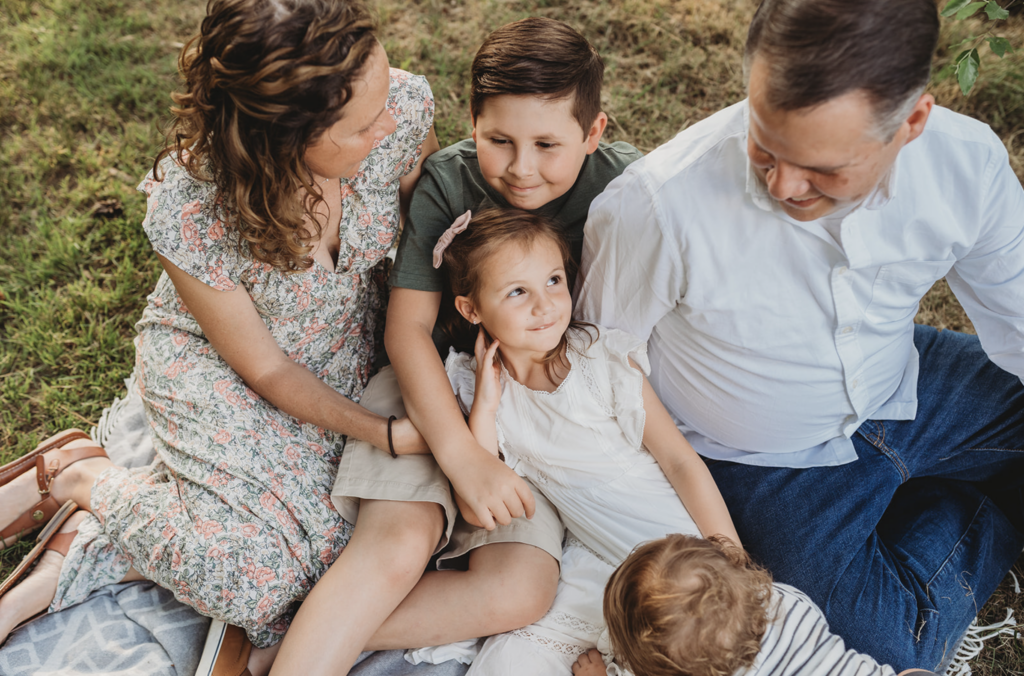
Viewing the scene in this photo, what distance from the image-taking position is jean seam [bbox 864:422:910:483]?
2.33m

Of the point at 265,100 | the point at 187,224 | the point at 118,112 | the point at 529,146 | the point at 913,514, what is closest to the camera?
the point at 265,100

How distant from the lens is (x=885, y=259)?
1953 mm

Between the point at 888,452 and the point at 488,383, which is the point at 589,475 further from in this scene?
the point at 888,452

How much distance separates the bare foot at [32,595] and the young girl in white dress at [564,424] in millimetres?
1332

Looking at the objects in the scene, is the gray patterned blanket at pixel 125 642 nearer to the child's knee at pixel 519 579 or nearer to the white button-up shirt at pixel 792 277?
the child's knee at pixel 519 579

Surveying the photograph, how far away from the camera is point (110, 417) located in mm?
2896

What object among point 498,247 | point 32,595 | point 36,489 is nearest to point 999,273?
point 498,247

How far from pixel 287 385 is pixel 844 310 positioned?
5.19 ft

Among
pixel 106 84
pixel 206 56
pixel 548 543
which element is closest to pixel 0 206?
pixel 106 84

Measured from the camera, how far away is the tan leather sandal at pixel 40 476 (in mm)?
2547

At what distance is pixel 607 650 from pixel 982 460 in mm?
1300

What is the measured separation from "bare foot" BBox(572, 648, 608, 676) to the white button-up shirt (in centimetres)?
74

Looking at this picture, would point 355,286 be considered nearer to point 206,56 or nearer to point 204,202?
point 204,202

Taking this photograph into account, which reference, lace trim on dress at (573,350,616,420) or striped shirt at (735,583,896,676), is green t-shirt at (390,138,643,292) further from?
striped shirt at (735,583,896,676)
